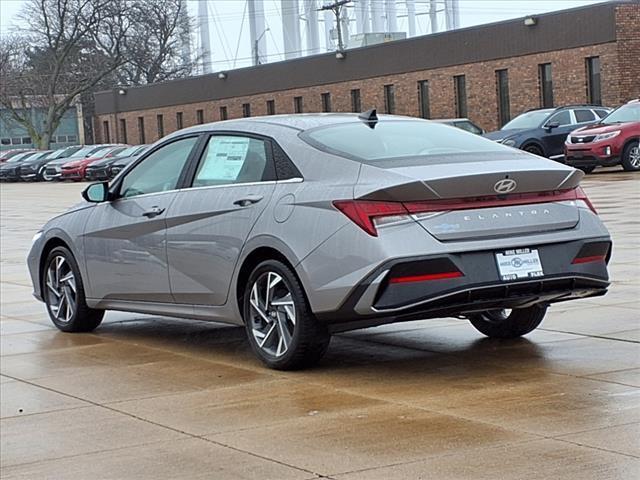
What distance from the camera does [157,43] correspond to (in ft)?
302

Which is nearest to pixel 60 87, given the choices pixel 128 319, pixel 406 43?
pixel 406 43

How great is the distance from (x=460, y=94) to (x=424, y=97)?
248 centimetres

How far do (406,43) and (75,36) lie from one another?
3620cm

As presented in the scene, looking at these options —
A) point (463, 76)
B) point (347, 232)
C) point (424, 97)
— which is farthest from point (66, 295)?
point (424, 97)

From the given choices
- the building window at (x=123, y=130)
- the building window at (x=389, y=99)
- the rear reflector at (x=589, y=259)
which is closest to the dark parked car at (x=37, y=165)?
the building window at (x=123, y=130)

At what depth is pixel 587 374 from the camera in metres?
7.35

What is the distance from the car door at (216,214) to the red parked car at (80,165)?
153 feet

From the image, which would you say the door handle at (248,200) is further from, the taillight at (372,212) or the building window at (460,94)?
the building window at (460,94)

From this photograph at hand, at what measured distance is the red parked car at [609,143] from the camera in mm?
29469

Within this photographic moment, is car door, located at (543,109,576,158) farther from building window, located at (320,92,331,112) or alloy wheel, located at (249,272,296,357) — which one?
building window, located at (320,92,331,112)

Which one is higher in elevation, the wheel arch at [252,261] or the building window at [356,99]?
the building window at [356,99]

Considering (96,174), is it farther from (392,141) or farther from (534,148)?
(392,141)

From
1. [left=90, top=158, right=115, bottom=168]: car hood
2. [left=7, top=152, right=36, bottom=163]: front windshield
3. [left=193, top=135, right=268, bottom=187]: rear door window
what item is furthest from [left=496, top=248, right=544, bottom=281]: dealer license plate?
[left=7, top=152, right=36, bottom=163]: front windshield

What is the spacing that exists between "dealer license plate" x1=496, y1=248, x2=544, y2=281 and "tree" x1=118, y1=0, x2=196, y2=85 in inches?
3152
